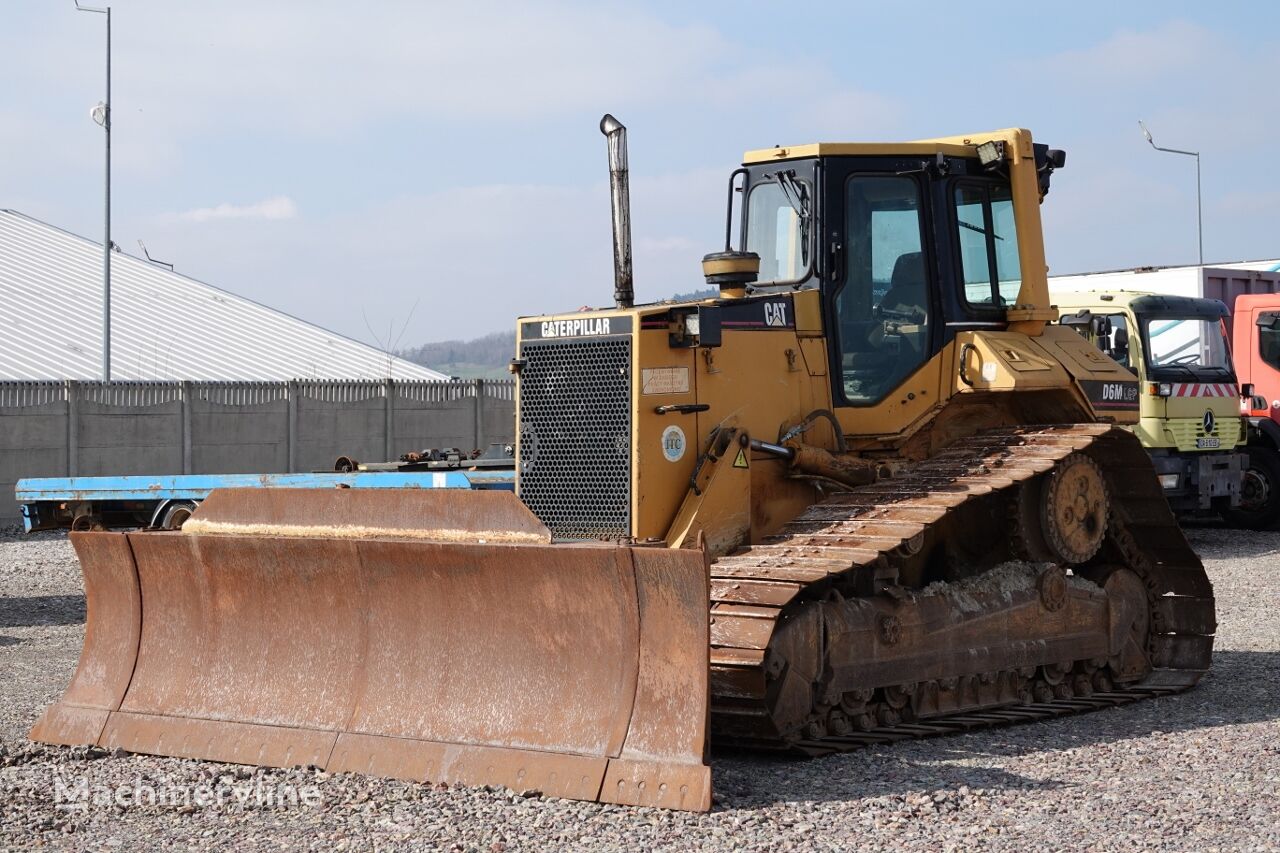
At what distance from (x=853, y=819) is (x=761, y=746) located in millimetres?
1241

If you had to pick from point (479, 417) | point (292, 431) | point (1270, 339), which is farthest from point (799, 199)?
point (479, 417)

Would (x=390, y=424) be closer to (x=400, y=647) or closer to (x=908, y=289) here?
(x=908, y=289)

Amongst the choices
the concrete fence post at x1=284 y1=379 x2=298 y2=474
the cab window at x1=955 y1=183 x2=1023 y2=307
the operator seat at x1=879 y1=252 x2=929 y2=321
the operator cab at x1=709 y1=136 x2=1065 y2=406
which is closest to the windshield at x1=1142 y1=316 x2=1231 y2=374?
the cab window at x1=955 y1=183 x2=1023 y2=307

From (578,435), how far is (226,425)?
46.6 feet

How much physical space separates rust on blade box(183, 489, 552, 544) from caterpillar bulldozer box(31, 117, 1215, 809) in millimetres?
17

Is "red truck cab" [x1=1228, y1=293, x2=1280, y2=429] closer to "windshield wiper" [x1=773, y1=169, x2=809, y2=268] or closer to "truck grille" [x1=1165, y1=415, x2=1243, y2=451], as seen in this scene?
"truck grille" [x1=1165, y1=415, x2=1243, y2=451]

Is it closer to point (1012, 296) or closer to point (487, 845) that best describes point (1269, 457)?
point (1012, 296)

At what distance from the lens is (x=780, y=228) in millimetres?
8680

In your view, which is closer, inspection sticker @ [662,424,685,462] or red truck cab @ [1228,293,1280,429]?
inspection sticker @ [662,424,685,462]

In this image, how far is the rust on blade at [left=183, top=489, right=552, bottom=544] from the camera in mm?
6805

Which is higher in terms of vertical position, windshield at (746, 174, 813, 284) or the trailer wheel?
windshield at (746, 174, 813, 284)

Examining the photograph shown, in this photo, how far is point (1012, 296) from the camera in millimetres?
9117

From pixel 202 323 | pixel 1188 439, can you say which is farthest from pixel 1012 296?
pixel 202 323

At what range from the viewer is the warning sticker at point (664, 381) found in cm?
751
